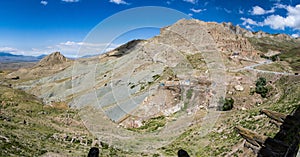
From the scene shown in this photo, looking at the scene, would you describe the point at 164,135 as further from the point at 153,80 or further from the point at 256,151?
the point at 153,80

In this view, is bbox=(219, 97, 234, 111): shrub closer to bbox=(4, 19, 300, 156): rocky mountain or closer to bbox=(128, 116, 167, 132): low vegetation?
bbox=(4, 19, 300, 156): rocky mountain

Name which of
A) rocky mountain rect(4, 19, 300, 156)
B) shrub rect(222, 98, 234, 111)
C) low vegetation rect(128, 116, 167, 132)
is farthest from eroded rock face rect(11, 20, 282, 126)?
shrub rect(222, 98, 234, 111)

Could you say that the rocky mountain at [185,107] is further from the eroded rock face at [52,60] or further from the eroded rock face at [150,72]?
the eroded rock face at [52,60]

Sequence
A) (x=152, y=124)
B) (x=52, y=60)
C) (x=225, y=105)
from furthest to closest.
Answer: (x=52, y=60)
(x=225, y=105)
(x=152, y=124)

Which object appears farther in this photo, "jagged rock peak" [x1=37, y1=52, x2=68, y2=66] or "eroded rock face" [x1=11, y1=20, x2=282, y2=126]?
"jagged rock peak" [x1=37, y1=52, x2=68, y2=66]

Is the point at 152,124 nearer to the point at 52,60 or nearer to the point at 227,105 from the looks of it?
the point at 227,105

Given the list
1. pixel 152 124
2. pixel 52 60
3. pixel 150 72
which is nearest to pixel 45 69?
pixel 52 60

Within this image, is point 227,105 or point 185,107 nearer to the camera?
point 227,105

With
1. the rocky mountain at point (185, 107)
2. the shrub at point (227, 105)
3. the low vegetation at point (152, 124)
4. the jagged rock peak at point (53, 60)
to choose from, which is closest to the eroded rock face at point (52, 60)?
the jagged rock peak at point (53, 60)

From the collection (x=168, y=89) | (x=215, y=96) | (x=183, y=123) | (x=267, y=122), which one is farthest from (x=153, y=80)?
(x=267, y=122)

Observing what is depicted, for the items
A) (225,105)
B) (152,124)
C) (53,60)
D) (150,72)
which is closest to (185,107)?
(225,105)

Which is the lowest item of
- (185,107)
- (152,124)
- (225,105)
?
(152,124)

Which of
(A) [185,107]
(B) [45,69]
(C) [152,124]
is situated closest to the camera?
(C) [152,124]

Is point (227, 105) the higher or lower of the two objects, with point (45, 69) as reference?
higher
